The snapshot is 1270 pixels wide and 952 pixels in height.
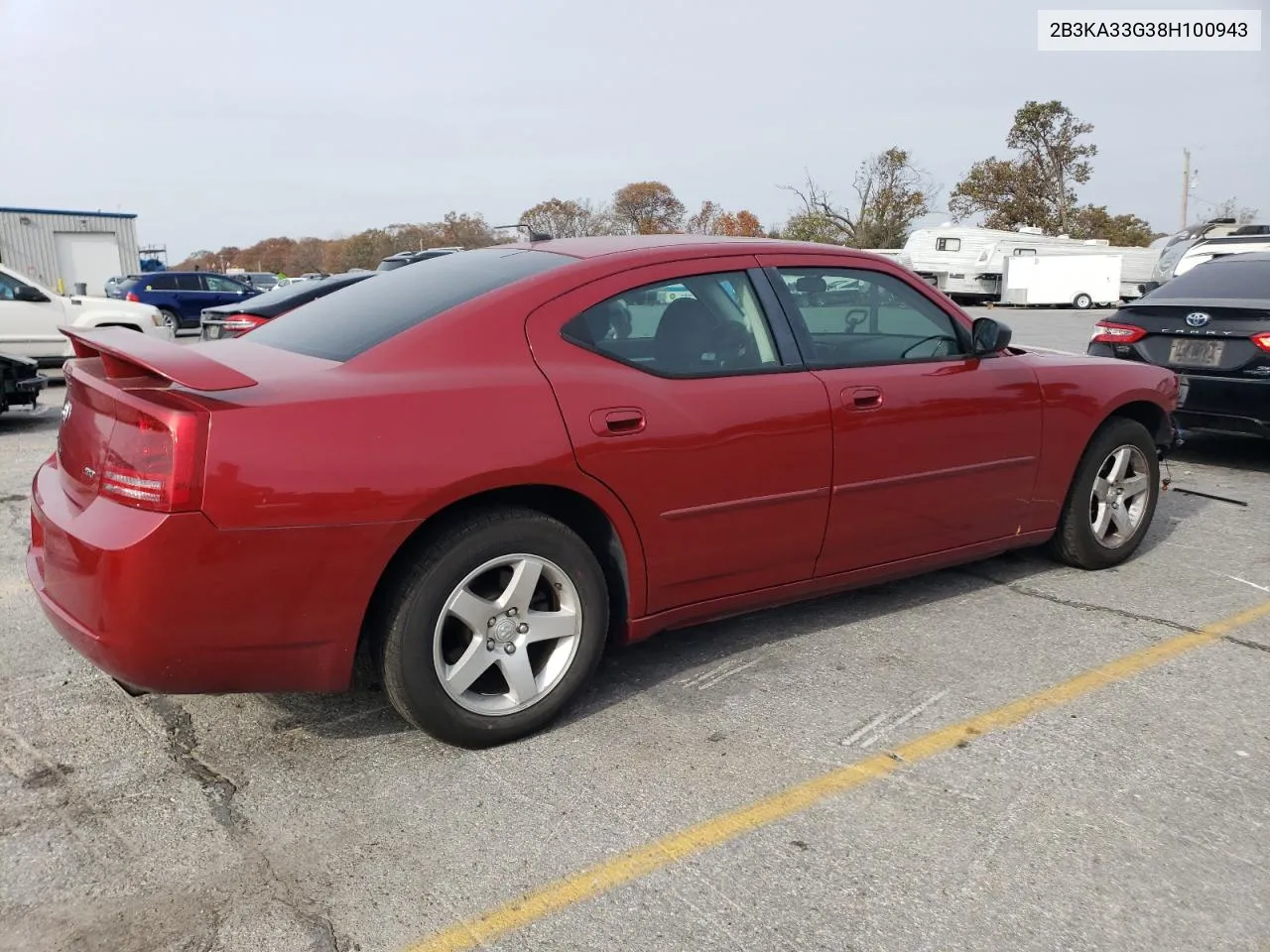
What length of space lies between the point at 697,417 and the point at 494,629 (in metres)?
0.94

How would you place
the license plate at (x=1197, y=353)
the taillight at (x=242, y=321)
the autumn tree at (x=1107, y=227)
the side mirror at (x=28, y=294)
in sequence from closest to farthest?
1. the license plate at (x=1197, y=353)
2. the taillight at (x=242, y=321)
3. the side mirror at (x=28, y=294)
4. the autumn tree at (x=1107, y=227)

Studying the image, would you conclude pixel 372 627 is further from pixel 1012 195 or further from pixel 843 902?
pixel 1012 195

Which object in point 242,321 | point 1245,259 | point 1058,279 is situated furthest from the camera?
point 1058,279

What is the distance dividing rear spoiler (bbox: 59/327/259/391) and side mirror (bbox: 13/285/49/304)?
38.4 feet

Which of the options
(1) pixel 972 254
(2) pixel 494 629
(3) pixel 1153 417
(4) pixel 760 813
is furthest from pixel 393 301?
(1) pixel 972 254

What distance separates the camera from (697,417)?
3332 millimetres

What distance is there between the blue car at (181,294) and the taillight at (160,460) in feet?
73.2

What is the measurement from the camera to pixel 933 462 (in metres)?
3.98

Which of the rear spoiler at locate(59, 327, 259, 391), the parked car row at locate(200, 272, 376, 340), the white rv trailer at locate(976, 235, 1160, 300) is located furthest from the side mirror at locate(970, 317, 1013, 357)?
the white rv trailer at locate(976, 235, 1160, 300)

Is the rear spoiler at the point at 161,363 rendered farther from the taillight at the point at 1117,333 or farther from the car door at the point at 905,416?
the taillight at the point at 1117,333

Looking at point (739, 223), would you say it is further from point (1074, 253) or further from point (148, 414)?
point (148, 414)

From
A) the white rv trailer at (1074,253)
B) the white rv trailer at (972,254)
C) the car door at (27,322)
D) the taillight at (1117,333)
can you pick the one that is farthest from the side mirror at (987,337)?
the white rv trailer at (1074,253)

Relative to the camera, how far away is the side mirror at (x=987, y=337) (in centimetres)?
419

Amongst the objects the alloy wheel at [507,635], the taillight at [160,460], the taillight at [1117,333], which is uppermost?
the taillight at [1117,333]
